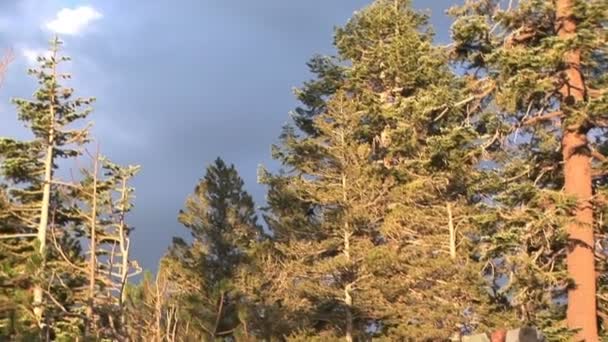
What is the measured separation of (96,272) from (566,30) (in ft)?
37.0

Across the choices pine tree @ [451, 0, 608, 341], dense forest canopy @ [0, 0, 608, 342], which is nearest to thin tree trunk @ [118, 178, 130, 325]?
dense forest canopy @ [0, 0, 608, 342]

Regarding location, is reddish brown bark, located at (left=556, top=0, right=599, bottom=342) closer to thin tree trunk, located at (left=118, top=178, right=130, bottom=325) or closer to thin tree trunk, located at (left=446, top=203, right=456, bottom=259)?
thin tree trunk, located at (left=446, top=203, right=456, bottom=259)

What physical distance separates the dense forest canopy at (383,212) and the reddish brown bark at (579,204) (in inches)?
1.4

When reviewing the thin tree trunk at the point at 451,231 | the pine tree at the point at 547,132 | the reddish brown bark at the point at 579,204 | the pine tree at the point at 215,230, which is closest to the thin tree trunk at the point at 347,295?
the thin tree trunk at the point at 451,231

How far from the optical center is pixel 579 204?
1367 cm

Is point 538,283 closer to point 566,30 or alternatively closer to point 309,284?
point 566,30

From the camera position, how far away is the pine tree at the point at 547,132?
1341 cm

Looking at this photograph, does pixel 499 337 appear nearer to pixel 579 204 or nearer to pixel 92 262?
pixel 92 262

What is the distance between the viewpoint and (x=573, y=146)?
1420 centimetres

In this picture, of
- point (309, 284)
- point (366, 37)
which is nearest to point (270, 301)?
point (309, 284)

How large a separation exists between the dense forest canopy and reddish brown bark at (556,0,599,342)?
0.12 feet

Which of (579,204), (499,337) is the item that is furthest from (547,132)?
(499,337)

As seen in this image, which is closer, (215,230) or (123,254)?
(123,254)

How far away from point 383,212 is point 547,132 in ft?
30.9
